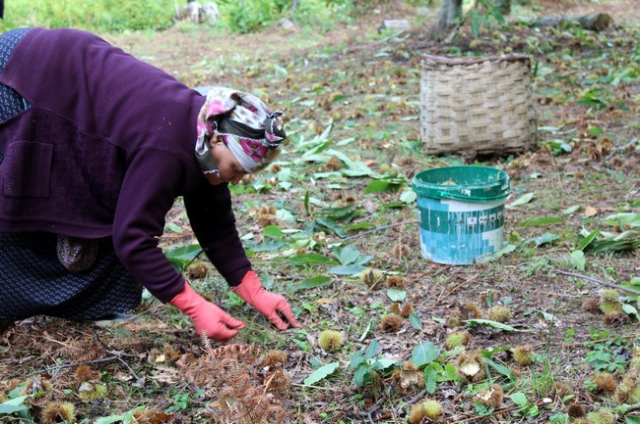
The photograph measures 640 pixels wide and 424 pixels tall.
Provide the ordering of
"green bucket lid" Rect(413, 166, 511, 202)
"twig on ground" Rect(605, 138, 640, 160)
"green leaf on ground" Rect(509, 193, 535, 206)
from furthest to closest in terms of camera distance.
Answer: "twig on ground" Rect(605, 138, 640, 160)
"green leaf on ground" Rect(509, 193, 535, 206)
"green bucket lid" Rect(413, 166, 511, 202)

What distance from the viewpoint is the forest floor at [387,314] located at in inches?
70.1

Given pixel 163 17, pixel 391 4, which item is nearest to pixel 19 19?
pixel 163 17

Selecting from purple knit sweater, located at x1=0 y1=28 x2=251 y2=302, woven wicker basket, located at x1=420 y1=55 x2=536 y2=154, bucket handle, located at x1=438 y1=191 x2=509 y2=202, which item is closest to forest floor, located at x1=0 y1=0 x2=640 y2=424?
woven wicker basket, located at x1=420 y1=55 x2=536 y2=154

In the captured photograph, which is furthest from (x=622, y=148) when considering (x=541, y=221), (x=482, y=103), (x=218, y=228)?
(x=218, y=228)

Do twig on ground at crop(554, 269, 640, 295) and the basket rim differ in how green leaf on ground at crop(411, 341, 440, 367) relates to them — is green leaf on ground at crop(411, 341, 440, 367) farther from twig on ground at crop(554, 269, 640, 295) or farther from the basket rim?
the basket rim

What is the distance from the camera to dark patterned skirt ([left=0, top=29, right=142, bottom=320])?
6.75ft

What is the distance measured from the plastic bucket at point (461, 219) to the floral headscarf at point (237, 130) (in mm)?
847

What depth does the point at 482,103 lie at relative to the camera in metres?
3.69

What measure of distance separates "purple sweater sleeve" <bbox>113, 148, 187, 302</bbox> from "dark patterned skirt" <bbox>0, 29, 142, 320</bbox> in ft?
1.31

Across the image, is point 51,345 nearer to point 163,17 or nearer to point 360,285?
point 360,285

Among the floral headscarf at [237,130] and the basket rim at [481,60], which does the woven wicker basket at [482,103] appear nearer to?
the basket rim at [481,60]

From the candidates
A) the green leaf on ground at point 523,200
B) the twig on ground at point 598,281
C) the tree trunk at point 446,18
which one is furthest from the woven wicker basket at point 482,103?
the tree trunk at point 446,18

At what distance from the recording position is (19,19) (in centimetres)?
946

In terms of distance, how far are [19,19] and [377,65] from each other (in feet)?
18.7
